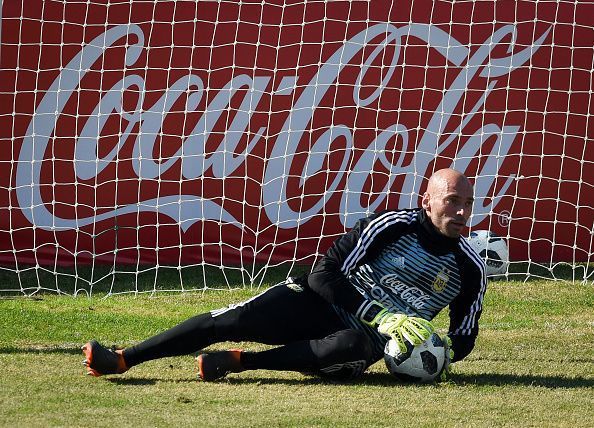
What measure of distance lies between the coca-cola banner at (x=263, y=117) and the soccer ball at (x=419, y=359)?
496 centimetres

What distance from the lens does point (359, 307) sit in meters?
Result: 6.57

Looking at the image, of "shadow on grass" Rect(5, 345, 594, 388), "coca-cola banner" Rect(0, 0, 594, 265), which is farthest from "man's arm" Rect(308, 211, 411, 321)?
"coca-cola banner" Rect(0, 0, 594, 265)

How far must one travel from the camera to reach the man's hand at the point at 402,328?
21.1 feet

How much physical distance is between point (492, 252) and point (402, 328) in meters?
4.75

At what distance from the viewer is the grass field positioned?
576cm

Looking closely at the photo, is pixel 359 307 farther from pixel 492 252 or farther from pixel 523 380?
pixel 492 252

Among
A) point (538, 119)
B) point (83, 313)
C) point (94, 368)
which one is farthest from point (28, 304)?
point (538, 119)

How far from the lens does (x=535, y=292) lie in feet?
34.7

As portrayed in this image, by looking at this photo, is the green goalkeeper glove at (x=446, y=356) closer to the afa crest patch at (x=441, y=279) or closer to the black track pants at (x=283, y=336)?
the afa crest patch at (x=441, y=279)

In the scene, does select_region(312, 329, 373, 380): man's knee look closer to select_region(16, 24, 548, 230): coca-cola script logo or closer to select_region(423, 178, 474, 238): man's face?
select_region(423, 178, 474, 238): man's face

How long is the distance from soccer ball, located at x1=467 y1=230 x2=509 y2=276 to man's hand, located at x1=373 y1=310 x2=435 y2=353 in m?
4.58

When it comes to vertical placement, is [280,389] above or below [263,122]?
below

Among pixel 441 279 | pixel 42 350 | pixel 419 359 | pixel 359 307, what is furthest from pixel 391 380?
pixel 42 350

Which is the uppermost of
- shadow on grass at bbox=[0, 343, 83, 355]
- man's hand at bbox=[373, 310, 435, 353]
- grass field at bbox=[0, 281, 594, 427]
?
man's hand at bbox=[373, 310, 435, 353]
